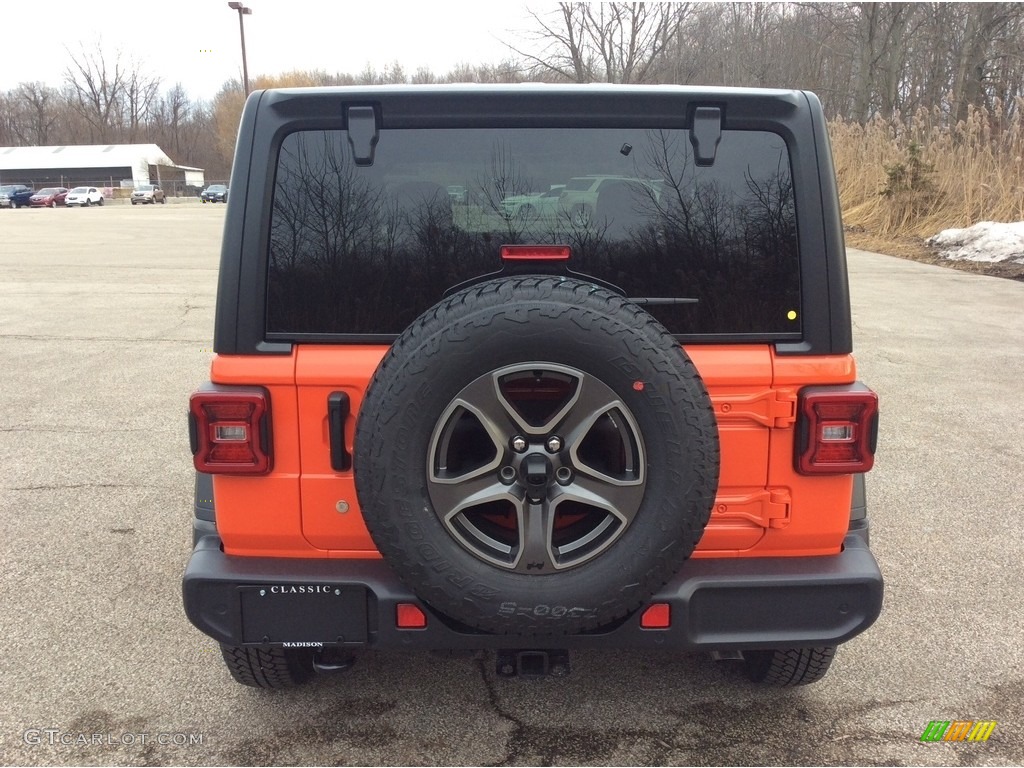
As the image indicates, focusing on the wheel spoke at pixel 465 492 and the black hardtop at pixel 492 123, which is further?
the black hardtop at pixel 492 123

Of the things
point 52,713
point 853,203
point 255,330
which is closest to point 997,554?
point 255,330

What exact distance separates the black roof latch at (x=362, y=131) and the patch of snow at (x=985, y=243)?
14625 mm

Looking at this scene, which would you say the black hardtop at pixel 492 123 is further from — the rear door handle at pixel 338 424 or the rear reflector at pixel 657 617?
the rear reflector at pixel 657 617

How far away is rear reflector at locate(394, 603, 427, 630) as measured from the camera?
224 cm

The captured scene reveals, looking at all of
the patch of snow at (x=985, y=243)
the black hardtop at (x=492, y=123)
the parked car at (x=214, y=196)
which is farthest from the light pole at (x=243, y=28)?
the black hardtop at (x=492, y=123)

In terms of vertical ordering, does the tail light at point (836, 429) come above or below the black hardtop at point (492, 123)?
below

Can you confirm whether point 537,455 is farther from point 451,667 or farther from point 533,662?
point 451,667

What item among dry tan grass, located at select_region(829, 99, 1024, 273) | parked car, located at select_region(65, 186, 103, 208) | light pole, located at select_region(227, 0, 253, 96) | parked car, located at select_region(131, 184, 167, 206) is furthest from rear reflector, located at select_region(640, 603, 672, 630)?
parked car, located at select_region(131, 184, 167, 206)

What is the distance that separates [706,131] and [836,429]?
931mm

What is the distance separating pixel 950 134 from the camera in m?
17.3

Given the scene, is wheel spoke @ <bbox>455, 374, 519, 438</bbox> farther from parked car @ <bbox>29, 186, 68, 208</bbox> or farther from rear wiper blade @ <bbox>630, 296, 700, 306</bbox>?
parked car @ <bbox>29, 186, 68, 208</bbox>

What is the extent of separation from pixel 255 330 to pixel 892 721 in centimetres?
243

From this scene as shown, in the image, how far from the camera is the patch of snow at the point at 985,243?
13930 mm

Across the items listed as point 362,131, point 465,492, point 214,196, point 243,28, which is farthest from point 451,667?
point 214,196
